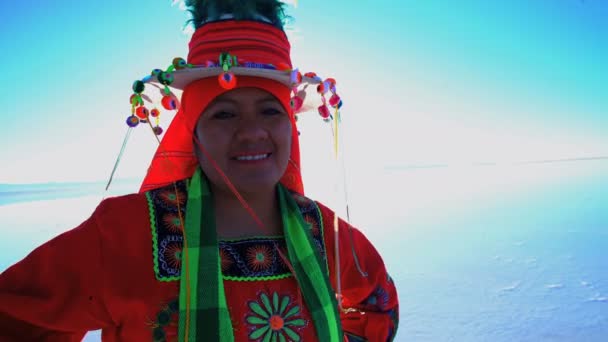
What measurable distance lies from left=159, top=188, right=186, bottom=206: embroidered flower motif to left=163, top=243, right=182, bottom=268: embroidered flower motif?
17 centimetres

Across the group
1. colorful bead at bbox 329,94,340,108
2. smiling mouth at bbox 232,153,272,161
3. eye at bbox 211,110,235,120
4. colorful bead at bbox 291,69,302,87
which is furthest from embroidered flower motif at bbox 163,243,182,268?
colorful bead at bbox 329,94,340,108

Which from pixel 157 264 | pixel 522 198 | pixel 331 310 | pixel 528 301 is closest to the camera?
pixel 157 264

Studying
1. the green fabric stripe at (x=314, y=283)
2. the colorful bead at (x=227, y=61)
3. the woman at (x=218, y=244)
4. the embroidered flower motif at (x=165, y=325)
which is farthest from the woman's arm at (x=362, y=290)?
the colorful bead at (x=227, y=61)

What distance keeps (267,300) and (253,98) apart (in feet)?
2.28

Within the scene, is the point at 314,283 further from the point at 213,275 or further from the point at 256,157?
the point at 256,157

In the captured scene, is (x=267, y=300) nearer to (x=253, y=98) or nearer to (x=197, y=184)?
(x=197, y=184)

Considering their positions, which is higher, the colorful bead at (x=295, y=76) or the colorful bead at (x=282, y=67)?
the colorful bead at (x=282, y=67)

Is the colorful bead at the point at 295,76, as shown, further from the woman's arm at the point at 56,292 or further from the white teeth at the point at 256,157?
the woman's arm at the point at 56,292

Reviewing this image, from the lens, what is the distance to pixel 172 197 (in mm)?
1214

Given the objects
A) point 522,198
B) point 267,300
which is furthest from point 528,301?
point 522,198

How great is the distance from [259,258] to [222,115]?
52cm

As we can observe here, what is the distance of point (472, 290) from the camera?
10.8ft

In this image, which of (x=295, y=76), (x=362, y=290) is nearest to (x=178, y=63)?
(x=295, y=76)

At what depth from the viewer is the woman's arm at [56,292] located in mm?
847
